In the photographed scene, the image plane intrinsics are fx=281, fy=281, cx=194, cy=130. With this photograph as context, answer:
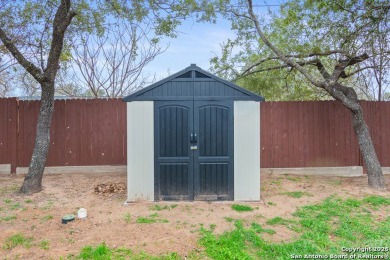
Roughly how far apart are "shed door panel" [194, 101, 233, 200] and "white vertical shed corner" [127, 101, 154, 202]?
33.6 inches

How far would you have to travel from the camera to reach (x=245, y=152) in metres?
5.21

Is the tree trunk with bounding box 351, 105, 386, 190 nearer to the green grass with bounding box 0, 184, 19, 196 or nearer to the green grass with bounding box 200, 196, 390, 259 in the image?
the green grass with bounding box 200, 196, 390, 259

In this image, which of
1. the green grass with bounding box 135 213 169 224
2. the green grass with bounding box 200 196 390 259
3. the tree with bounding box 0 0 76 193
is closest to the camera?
the green grass with bounding box 200 196 390 259

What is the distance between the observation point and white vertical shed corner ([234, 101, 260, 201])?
5195mm

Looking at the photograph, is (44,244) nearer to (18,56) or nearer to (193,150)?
(193,150)

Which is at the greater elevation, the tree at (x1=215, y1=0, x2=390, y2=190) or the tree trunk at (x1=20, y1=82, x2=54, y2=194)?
the tree at (x1=215, y1=0, x2=390, y2=190)

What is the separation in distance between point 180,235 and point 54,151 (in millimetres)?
5138

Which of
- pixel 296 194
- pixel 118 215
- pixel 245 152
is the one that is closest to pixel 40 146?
pixel 118 215

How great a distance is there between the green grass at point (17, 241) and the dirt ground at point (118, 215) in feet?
0.17

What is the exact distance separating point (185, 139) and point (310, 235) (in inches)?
100

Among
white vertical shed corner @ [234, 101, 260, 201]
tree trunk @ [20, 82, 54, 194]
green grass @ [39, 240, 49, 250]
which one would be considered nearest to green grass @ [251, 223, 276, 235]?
white vertical shed corner @ [234, 101, 260, 201]

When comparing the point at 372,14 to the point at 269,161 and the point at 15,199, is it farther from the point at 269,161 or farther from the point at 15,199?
the point at 15,199

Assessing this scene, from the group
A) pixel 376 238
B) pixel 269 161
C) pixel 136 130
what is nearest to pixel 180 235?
pixel 136 130

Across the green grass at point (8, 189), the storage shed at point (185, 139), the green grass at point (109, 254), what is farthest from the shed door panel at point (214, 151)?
the green grass at point (8, 189)
